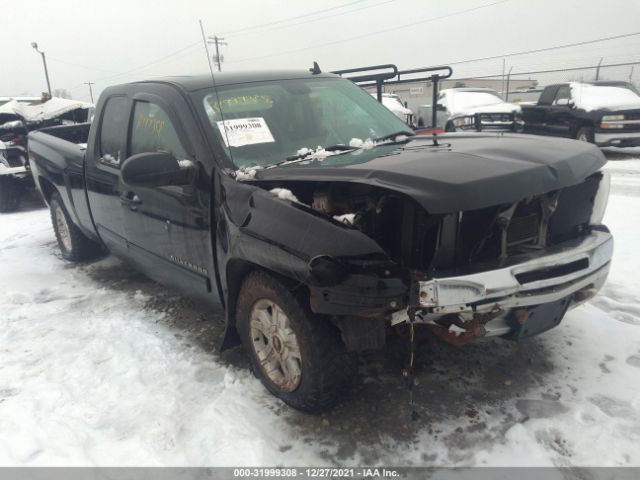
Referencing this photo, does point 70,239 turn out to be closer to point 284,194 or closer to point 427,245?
point 284,194

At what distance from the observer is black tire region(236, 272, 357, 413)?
2410 millimetres

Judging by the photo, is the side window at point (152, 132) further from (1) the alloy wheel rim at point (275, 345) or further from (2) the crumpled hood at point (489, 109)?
(2) the crumpled hood at point (489, 109)

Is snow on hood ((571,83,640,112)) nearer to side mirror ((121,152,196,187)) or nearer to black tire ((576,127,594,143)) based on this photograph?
black tire ((576,127,594,143))

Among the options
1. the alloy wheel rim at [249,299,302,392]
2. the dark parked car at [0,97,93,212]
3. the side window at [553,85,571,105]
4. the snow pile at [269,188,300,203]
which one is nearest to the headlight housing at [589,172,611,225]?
the snow pile at [269,188,300,203]

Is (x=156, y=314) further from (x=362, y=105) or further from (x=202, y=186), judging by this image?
(x=362, y=105)

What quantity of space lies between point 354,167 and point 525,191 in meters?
0.76

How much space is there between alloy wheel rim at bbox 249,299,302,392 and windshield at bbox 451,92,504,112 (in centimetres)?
1094

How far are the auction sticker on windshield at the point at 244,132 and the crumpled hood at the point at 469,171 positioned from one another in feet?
1.20

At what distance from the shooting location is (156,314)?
160 inches

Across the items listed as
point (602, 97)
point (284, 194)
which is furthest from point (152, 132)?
point (602, 97)

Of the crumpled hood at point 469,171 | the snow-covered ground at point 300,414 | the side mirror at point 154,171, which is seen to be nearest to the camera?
the crumpled hood at point 469,171

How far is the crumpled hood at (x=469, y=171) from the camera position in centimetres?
203

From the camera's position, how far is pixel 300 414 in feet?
8.84

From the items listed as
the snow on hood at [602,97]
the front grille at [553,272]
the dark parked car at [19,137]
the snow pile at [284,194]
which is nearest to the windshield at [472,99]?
the snow on hood at [602,97]
